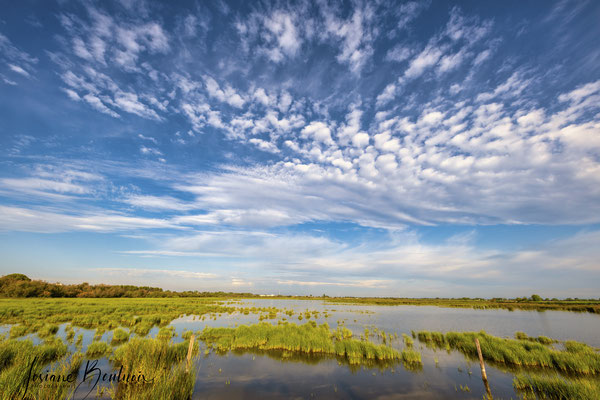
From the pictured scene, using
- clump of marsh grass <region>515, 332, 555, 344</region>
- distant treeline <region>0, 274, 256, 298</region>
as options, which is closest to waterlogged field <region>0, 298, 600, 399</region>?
clump of marsh grass <region>515, 332, 555, 344</region>

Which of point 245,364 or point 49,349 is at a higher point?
point 49,349

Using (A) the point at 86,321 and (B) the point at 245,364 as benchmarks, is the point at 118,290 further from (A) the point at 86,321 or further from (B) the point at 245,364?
(B) the point at 245,364

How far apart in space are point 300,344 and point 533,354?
1654 cm

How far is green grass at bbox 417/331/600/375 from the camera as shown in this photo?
601 inches

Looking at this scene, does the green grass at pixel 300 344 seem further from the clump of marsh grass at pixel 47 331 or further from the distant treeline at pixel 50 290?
the distant treeline at pixel 50 290

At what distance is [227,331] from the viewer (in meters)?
24.7

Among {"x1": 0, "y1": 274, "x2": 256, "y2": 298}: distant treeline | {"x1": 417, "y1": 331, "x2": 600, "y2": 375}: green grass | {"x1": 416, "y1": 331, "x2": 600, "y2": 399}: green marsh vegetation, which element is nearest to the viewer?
{"x1": 416, "y1": 331, "x2": 600, "y2": 399}: green marsh vegetation

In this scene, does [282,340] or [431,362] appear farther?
[282,340]

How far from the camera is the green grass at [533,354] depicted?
601 inches

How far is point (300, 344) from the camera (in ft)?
66.4

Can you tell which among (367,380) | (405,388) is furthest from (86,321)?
(405,388)

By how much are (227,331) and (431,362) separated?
1814cm

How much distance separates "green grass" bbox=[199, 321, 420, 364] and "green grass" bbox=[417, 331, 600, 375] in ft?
21.3

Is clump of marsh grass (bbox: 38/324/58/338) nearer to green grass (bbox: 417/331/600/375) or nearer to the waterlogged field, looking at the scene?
the waterlogged field
